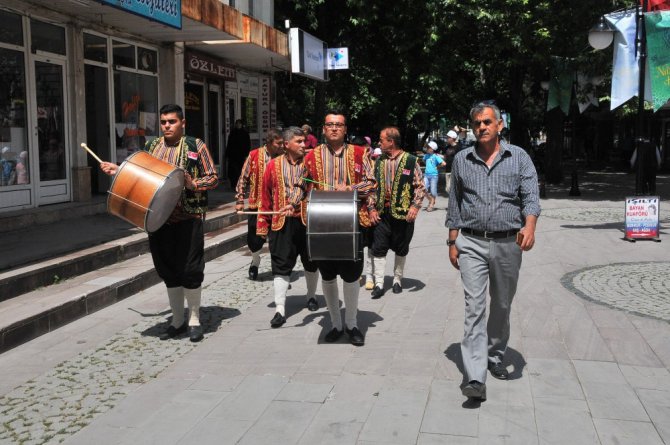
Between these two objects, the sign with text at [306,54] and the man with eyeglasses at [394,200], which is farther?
the sign with text at [306,54]

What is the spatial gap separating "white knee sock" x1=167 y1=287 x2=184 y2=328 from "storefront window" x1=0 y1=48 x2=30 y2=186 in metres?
5.33

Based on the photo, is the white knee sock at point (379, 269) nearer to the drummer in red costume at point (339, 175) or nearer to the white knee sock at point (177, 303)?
the drummer in red costume at point (339, 175)

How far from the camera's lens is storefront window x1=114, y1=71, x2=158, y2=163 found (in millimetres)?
13883

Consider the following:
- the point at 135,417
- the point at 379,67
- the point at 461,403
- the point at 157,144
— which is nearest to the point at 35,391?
the point at 135,417

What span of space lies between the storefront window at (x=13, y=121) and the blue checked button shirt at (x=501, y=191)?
7.92 metres

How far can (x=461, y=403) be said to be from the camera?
182 inches

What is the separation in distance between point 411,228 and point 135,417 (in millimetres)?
4310

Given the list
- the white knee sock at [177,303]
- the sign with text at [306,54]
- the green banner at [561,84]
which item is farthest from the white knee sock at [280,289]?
the green banner at [561,84]

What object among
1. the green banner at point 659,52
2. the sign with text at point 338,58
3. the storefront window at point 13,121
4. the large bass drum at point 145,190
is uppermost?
the sign with text at point 338,58

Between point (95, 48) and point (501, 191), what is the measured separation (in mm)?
10123

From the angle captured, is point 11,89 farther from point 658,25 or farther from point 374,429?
point 658,25

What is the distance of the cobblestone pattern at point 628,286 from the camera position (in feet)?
23.8

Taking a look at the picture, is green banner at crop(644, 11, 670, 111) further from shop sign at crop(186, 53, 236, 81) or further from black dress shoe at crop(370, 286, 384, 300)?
shop sign at crop(186, 53, 236, 81)

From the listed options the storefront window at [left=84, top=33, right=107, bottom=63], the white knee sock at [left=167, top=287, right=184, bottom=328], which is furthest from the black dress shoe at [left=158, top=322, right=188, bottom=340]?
the storefront window at [left=84, top=33, right=107, bottom=63]
